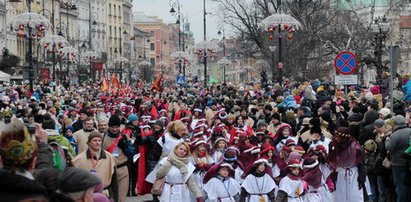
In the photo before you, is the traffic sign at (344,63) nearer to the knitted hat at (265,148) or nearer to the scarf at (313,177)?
the knitted hat at (265,148)

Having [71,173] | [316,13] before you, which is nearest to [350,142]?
[71,173]

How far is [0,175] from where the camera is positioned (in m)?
5.85

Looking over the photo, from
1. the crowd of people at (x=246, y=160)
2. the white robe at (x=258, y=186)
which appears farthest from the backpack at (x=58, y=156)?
the white robe at (x=258, y=186)

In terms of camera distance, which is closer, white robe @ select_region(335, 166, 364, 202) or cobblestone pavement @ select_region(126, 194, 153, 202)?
white robe @ select_region(335, 166, 364, 202)

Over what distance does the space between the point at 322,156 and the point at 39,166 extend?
20.4 feet

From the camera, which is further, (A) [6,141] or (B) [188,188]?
(B) [188,188]

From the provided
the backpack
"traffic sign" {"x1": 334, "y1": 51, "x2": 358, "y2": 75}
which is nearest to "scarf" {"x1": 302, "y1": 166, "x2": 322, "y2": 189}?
A: the backpack

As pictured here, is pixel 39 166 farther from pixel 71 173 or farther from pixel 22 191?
pixel 22 191

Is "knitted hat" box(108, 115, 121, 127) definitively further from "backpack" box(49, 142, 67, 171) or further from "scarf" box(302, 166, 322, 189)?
"backpack" box(49, 142, 67, 171)

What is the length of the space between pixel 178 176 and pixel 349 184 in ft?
9.48

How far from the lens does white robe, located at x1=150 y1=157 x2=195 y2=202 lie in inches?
532

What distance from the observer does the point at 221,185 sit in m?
13.4

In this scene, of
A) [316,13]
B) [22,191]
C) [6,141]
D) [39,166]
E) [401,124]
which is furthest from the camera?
[316,13]

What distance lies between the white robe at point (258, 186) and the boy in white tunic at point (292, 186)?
0.44 ft
